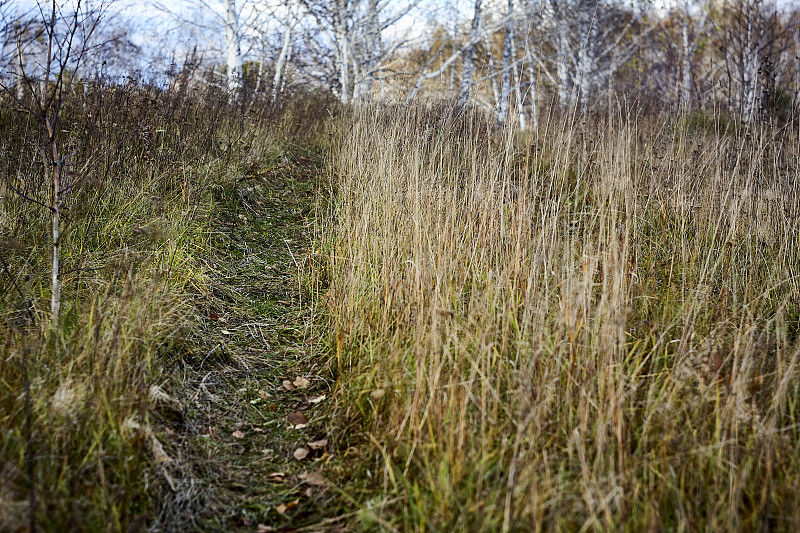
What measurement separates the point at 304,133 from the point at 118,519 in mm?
6193

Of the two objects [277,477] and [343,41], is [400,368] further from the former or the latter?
[343,41]

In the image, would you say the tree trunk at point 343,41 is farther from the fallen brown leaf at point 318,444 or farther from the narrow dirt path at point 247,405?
the fallen brown leaf at point 318,444

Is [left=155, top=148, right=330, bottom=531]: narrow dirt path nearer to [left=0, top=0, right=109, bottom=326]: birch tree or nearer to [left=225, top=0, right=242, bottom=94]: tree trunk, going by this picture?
[left=0, top=0, right=109, bottom=326]: birch tree

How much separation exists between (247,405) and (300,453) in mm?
408

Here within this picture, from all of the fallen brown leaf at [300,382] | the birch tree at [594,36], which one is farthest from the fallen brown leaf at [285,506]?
the birch tree at [594,36]

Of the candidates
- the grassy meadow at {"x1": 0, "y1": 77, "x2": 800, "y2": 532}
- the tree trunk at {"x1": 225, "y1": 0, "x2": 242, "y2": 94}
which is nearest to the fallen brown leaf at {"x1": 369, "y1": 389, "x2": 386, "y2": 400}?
the grassy meadow at {"x1": 0, "y1": 77, "x2": 800, "y2": 532}

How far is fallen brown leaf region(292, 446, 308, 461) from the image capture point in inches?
86.0

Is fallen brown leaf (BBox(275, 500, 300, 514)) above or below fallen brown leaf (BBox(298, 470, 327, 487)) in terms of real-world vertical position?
below

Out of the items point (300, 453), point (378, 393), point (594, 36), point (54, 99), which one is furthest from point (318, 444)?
point (594, 36)

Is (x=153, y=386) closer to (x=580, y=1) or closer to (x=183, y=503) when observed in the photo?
(x=183, y=503)

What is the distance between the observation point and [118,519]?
1.59m

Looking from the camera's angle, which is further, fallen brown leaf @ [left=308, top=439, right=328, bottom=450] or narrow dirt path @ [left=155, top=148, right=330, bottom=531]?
fallen brown leaf @ [left=308, top=439, right=328, bottom=450]

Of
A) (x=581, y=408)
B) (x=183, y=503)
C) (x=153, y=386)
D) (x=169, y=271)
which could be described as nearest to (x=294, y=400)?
(x=153, y=386)

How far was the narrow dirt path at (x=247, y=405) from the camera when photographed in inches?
73.8
